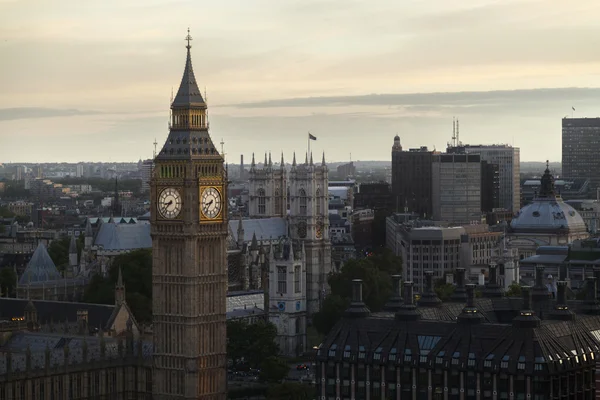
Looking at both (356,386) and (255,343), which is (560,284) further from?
(255,343)

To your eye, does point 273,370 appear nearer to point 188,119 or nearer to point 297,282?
point 188,119

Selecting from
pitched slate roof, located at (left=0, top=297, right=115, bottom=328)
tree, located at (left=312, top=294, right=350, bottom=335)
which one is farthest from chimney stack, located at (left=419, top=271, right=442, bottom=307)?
tree, located at (left=312, top=294, right=350, bottom=335)

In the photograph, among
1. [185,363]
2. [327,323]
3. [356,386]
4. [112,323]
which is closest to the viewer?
[356,386]

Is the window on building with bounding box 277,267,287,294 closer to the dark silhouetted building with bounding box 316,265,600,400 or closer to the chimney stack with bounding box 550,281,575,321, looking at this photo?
the dark silhouetted building with bounding box 316,265,600,400

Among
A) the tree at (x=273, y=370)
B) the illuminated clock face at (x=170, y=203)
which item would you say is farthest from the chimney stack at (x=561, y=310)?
the tree at (x=273, y=370)

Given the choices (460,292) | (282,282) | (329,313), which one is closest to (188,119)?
→ (460,292)

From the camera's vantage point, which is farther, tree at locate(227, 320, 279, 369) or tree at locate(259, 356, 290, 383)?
tree at locate(227, 320, 279, 369)

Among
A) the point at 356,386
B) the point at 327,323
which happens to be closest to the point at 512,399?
the point at 356,386
